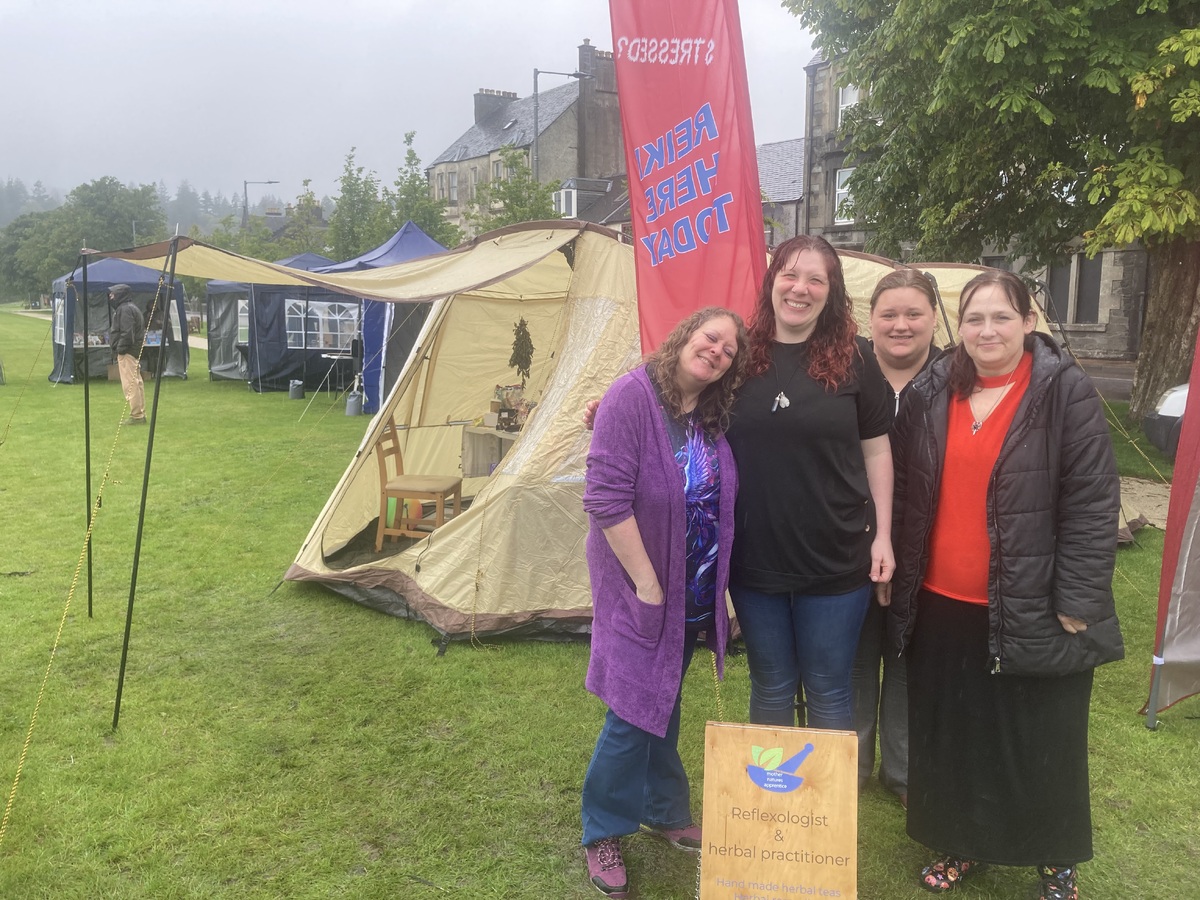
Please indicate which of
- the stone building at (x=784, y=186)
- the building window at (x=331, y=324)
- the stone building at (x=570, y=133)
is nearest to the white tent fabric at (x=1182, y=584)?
the building window at (x=331, y=324)

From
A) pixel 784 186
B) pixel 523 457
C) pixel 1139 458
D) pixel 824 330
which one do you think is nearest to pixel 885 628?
pixel 824 330

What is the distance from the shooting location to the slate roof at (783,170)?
77.3 ft

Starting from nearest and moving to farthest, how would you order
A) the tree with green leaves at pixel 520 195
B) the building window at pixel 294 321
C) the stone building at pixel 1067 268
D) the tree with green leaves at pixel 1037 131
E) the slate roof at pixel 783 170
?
the tree with green leaves at pixel 1037 131, the building window at pixel 294 321, the stone building at pixel 1067 268, the tree with green leaves at pixel 520 195, the slate roof at pixel 783 170

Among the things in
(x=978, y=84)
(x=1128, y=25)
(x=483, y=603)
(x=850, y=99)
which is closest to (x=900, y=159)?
(x=978, y=84)

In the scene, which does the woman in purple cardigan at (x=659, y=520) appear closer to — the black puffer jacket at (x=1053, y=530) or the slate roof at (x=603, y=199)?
the black puffer jacket at (x=1053, y=530)

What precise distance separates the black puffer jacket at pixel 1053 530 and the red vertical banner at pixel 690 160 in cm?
104

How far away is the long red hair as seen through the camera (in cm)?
219

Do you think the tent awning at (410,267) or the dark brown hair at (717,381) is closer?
the dark brown hair at (717,381)

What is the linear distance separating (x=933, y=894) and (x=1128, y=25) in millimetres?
8651

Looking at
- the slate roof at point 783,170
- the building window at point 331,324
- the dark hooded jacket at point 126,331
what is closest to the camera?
the dark hooded jacket at point 126,331

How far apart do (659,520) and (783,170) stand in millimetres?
24959

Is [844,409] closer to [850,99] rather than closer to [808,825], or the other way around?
[808,825]

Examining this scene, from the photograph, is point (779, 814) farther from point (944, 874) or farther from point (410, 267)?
point (410, 267)

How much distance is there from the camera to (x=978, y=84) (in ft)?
27.7
